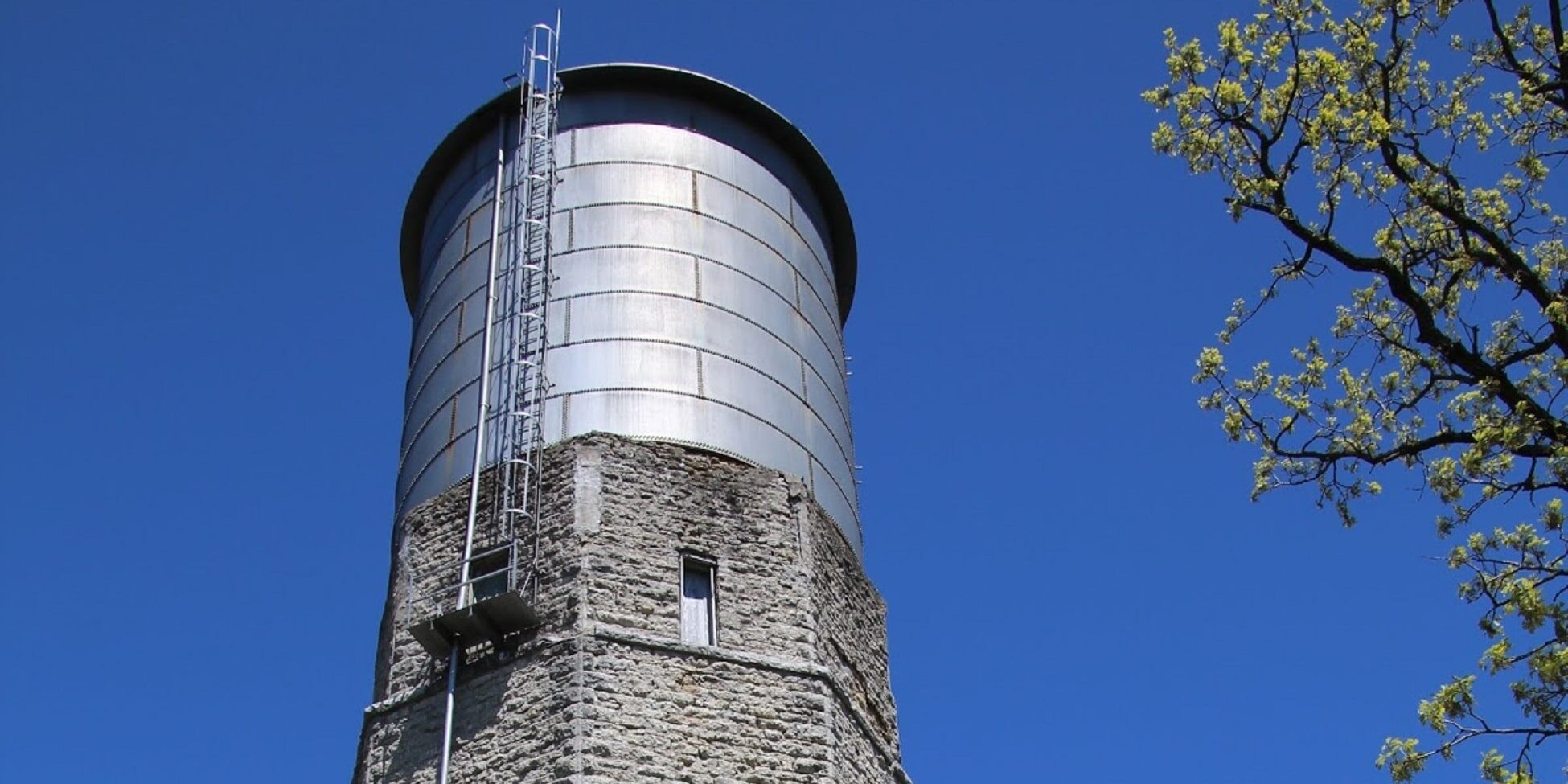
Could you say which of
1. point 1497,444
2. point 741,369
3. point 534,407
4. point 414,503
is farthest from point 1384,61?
point 414,503

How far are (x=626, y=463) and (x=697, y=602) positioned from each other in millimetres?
1517

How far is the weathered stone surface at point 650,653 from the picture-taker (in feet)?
47.7

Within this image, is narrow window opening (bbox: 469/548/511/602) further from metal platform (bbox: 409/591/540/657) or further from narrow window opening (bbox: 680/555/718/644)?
narrow window opening (bbox: 680/555/718/644)

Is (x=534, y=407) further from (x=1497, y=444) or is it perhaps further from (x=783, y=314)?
(x=1497, y=444)

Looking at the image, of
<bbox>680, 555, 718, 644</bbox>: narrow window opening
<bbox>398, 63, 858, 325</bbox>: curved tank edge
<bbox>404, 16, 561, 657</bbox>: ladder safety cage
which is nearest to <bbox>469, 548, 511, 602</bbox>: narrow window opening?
<bbox>404, 16, 561, 657</bbox>: ladder safety cage

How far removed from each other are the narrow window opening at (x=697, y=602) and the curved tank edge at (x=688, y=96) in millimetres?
5552

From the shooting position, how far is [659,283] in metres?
17.9

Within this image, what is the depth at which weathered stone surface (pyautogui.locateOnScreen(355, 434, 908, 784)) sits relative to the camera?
14.5 meters

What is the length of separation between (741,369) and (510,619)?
3.82 meters

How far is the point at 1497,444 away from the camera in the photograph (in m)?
11.8

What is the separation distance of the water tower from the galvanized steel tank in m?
0.03

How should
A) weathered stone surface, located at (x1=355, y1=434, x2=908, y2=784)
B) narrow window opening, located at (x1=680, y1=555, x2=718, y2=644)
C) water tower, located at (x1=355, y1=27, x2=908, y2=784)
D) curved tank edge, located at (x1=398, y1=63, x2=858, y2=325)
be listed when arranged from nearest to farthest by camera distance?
weathered stone surface, located at (x1=355, y1=434, x2=908, y2=784), water tower, located at (x1=355, y1=27, x2=908, y2=784), narrow window opening, located at (x1=680, y1=555, x2=718, y2=644), curved tank edge, located at (x1=398, y1=63, x2=858, y2=325)

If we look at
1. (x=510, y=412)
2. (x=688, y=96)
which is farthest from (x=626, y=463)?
(x=688, y=96)

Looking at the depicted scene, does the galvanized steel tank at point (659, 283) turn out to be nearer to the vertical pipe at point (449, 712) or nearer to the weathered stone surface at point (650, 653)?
the weathered stone surface at point (650, 653)
